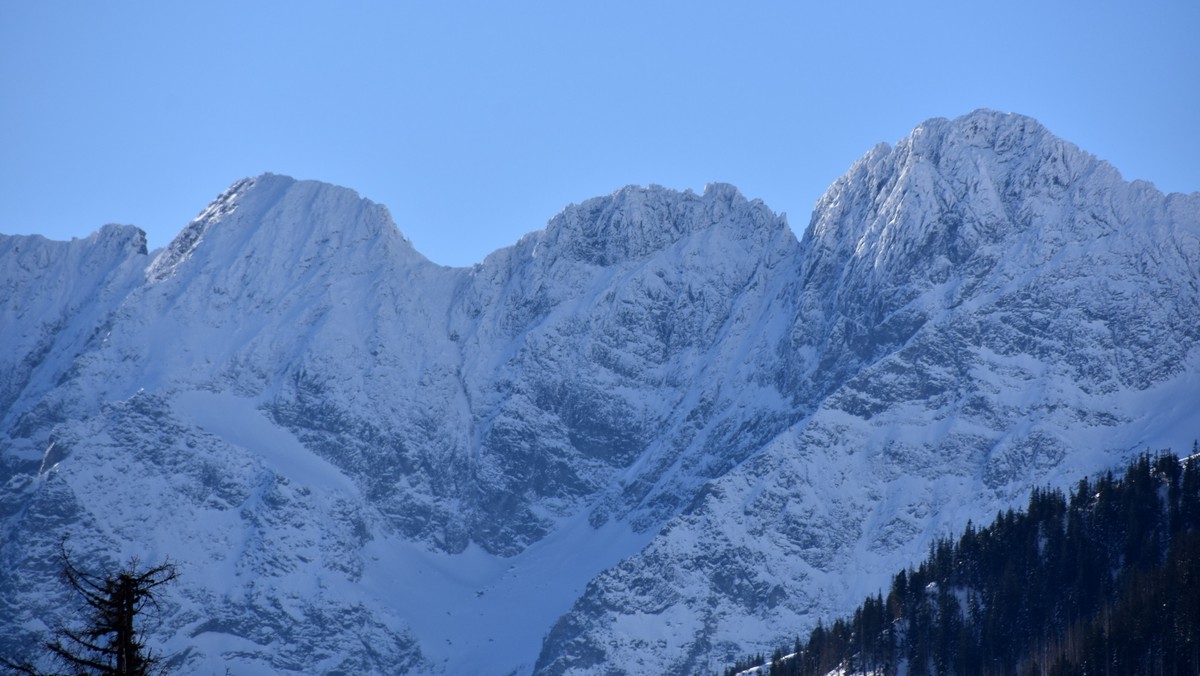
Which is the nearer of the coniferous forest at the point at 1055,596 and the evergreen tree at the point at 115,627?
the evergreen tree at the point at 115,627

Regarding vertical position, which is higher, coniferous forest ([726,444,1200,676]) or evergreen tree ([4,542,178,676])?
coniferous forest ([726,444,1200,676])

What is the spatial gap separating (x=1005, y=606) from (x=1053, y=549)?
9234 millimetres

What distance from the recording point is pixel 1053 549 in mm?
163750

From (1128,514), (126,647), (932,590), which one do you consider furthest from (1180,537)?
(126,647)

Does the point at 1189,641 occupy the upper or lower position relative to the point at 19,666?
upper

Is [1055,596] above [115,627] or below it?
above

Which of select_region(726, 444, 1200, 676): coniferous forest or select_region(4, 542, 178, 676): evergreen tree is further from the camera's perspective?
select_region(726, 444, 1200, 676): coniferous forest

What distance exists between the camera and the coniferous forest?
136m

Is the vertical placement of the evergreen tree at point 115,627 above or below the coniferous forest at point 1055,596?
below

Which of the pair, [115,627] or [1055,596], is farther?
[1055,596]

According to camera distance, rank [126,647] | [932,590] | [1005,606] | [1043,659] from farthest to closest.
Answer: [932,590] → [1005,606] → [1043,659] → [126,647]

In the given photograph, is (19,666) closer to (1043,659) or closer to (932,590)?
(1043,659)

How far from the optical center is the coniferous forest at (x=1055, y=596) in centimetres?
13638

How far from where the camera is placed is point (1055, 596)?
157 meters
